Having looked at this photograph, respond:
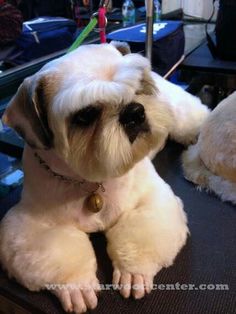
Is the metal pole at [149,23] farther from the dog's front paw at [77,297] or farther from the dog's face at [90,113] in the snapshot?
the dog's front paw at [77,297]

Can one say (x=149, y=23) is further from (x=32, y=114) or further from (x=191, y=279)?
(x=191, y=279)

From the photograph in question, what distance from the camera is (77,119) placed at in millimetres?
764

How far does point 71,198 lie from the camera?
939 millimetres

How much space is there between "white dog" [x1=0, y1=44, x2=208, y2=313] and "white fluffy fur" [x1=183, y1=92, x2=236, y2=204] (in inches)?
8.4

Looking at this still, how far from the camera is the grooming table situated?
834 millimetres

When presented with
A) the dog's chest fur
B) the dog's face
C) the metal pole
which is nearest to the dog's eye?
the dog's face

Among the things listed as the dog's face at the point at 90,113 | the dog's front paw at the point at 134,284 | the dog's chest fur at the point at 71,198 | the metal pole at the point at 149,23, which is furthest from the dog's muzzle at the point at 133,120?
the metal pole at the point at 149,23

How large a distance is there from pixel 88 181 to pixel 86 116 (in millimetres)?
210

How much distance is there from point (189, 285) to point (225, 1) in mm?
1562

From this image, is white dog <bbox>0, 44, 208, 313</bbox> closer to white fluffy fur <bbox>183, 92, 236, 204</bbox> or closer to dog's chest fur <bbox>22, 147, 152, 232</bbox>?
dog's chest fur <bbox>22, 147, 152, 232</bbox>

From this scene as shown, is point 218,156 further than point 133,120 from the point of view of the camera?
Yes

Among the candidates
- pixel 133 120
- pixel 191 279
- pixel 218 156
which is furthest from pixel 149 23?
pixel 191 279

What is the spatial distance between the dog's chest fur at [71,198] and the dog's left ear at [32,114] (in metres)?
0.12

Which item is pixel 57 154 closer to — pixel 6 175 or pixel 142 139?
pixel 142 139
